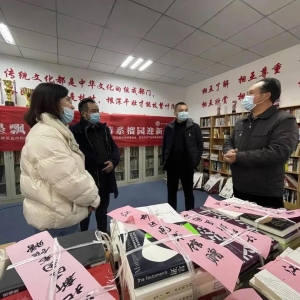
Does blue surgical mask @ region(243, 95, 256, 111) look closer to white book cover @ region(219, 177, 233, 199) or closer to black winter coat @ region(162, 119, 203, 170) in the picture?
black winter coat @ region(162, 119, 203, 170)

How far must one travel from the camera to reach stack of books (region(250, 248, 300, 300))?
35 centimetres

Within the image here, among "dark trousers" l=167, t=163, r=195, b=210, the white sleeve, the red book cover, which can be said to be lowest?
"dark trousers" l=167, t=163, r=195, b=210

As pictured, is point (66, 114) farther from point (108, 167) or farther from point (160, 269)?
point (160, 269)

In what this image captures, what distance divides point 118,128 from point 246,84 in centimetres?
275

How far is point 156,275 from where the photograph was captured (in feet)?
1.19

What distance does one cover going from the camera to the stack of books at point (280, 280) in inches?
13.9

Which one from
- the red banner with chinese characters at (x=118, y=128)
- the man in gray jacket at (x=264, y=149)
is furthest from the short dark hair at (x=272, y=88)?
the red banner with chinese characters at (x=118, y=128)

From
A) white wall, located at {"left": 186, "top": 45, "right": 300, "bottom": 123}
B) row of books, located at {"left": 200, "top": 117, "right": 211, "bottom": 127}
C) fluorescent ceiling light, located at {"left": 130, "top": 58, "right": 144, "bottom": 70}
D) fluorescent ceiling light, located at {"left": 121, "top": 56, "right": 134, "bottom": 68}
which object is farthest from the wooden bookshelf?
fluorescent ceiling light, located at {"left": 121, "top": 56, "right": 134, "bottom": 68}

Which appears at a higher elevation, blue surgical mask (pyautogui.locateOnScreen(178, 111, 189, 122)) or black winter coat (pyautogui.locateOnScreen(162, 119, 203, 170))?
blue surgical mask (pyautogui.locateOnScreen(178, 111, 189, 122))

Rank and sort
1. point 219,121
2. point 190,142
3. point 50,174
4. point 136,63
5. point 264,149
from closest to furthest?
1. point 50,174
2. point 264,149
3. point 190,142
4. point 136,63
5. point 219,121

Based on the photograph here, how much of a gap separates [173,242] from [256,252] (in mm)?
220

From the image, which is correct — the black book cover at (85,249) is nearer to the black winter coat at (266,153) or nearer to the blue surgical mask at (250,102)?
the black winter coat at (266,153)

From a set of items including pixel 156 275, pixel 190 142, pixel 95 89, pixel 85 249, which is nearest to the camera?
pixel 156 275

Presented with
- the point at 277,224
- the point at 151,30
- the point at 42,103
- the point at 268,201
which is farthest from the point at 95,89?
the point at 277,224
